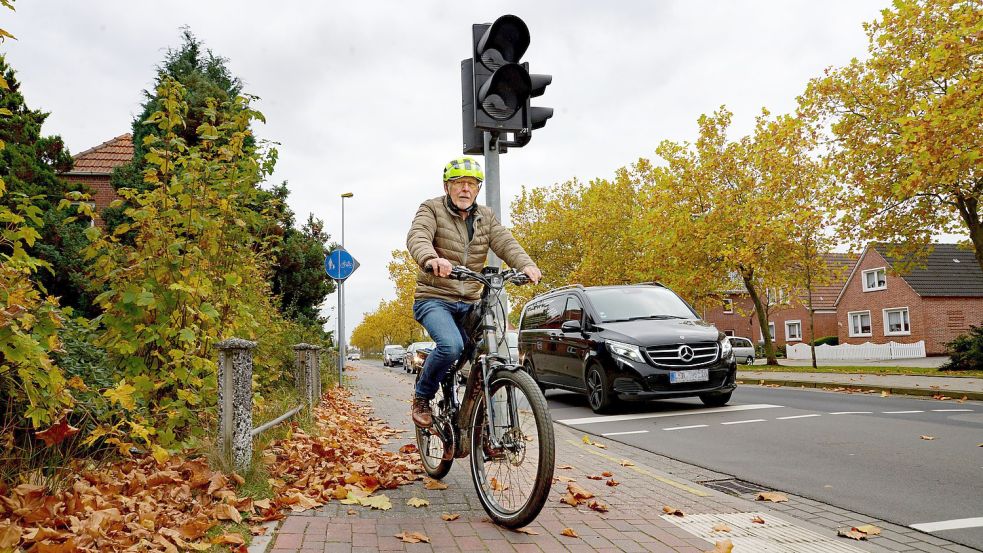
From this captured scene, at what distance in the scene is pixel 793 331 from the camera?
55.5 meters

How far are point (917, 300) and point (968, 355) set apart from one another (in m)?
22.9

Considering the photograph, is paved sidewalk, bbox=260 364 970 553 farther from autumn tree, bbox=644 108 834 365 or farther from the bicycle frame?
autumn tree, bbox=644 108 834 365

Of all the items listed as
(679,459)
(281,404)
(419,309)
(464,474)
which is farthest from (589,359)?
(419,309)

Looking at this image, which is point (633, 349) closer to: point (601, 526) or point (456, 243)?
point (456, 243)

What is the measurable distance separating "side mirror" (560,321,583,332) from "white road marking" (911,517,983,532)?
20.8 feet

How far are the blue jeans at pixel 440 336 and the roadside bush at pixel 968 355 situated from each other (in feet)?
62.8

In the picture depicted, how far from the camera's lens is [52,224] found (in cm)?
1426

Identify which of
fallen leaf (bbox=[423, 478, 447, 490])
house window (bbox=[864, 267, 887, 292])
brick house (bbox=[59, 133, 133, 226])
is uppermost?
brick house (bbox=[59, 133, 133, 226])

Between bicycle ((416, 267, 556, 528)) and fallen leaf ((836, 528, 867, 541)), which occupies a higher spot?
bicycle ((416, 267, 556, 528))

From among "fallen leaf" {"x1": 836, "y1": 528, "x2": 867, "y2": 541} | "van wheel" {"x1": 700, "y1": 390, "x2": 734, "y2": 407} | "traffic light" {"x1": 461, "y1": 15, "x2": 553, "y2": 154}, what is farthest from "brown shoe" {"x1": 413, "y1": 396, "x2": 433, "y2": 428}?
"van wheel" {"x1": 700, "y1": 390, "x2": 734, "y2": 407}

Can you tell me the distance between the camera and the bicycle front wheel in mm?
3611

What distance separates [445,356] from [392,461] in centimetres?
180

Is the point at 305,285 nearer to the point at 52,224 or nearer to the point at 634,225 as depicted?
the point at 52,224

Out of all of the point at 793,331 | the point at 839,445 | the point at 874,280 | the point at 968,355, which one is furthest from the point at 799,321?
the point at 839,445
